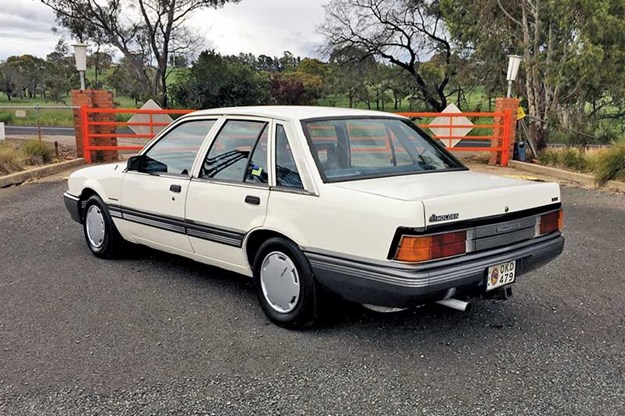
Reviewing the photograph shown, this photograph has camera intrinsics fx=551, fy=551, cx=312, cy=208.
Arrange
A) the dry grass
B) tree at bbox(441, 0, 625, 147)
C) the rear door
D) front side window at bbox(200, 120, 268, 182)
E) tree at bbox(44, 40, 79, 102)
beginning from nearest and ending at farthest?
the rear door < front side window at bbox(200, 120, 268, 182) < the dry grass < tree at bbox(441, 0, 625, 147) < tree at bbox(44, 40, 79, 102)

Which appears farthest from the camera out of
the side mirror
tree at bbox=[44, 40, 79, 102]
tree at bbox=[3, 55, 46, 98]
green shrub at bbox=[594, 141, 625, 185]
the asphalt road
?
tree at bbox=[3, 55, 46, 98]

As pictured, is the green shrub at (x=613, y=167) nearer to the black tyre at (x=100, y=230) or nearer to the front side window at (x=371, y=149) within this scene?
the front side window at (x=371, y=149)

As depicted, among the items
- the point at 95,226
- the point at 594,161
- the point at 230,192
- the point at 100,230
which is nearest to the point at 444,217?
the point at 230,192

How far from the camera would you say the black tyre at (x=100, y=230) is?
547 centimetres

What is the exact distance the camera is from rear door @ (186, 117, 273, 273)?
13.3 feet

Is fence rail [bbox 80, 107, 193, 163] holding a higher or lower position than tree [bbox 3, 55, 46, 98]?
lower

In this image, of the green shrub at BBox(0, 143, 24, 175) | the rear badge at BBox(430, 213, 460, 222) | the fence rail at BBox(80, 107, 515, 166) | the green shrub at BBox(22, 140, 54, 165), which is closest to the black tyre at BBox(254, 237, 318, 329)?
the rear badge at BBox(430, 213, 460, 222)

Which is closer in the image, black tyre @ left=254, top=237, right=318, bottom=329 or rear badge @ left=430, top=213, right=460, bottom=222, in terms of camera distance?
rear badge @ left=430, top=213, right=460, bottom=222

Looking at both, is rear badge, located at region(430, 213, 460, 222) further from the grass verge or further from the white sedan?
the grass verge

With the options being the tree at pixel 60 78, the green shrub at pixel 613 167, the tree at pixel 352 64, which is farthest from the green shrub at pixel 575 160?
the tree at pixel 60 78

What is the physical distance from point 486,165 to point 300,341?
11.3 meters

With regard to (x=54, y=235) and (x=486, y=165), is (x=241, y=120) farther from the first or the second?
(x=486, y=165)

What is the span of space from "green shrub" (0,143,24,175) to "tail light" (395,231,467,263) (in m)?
10.0

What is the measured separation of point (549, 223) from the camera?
4027mm
